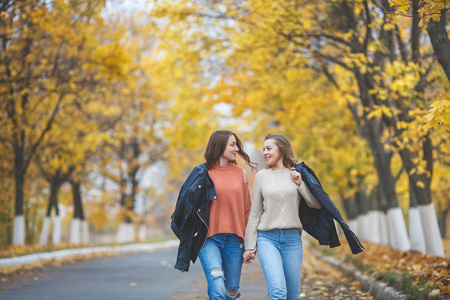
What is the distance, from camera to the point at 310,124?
22438 mm

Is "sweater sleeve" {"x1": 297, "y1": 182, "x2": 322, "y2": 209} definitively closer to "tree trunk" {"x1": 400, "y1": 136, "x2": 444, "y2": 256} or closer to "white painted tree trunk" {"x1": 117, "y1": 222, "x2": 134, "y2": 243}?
"tree trunk" {"x1": 400, "y1": 136, "x2": 444, "y2": 256}

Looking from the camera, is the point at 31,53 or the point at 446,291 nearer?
the point at 446,291

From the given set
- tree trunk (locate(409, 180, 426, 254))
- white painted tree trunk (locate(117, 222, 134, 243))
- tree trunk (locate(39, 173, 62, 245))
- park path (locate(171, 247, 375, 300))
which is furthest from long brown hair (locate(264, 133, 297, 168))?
white painted tree trunk (locate(117, 222, 134, 243))

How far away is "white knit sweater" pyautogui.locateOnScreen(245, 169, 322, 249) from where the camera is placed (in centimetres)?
529

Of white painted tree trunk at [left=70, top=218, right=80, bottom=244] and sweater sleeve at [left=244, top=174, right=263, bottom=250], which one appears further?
white painted tree trunk at [left=70, top=218, right=80, bottom=244]

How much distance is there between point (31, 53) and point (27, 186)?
34.5ft

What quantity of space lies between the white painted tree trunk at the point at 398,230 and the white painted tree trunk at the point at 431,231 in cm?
249

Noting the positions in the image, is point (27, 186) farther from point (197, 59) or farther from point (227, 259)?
point (227, 259)

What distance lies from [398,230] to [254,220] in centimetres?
1003

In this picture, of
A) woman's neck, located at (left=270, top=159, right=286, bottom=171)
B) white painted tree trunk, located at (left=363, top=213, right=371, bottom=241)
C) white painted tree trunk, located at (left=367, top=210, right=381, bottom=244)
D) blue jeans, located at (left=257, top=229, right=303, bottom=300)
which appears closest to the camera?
blue jeans, located at (left=257, top=229, right=303, bottom=300)

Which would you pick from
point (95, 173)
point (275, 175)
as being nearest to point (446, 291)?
point (275, 175)

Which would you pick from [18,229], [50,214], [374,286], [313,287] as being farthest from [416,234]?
[50,214]

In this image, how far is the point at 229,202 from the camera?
5.52 m

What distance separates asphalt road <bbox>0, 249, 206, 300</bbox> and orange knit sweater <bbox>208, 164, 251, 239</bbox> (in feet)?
14.1
